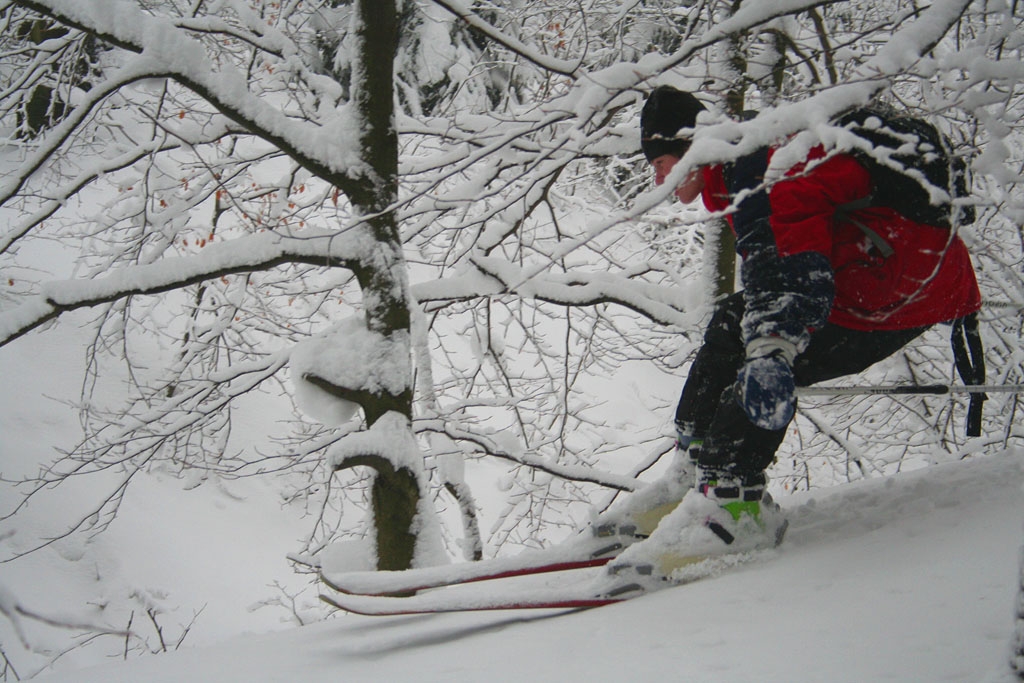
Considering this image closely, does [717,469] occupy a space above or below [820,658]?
above

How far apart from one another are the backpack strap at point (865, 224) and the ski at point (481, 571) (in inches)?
52.6

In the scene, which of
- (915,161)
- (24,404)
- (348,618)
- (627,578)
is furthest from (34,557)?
(915,161)

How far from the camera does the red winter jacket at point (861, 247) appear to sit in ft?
5.80

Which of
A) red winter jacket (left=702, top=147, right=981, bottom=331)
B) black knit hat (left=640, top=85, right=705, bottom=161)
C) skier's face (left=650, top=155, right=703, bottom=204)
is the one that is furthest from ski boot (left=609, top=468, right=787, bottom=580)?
black knit hat (left=640, top=85, right=705, bottom=161)

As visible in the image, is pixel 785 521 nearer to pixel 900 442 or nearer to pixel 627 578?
pixel 627 578

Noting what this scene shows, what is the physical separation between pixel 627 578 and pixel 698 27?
4.21m

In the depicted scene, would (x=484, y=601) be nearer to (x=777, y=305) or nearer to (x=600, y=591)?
(x=600, y=591)

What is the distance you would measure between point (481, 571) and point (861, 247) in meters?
1.62

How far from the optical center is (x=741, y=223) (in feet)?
6.05

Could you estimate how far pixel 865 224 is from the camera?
1821 mm

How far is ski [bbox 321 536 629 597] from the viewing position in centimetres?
227

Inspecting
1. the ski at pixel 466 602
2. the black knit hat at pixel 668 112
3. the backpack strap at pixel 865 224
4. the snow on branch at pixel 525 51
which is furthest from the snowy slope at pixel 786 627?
the snow on branch at pixel 525 51

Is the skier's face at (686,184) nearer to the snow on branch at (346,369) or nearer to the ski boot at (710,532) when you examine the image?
the ski boot at (710,532)

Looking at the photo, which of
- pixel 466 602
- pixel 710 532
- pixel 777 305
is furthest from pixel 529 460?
pixel 777 305
